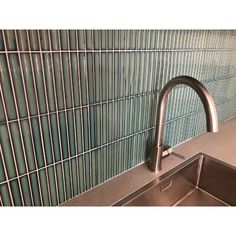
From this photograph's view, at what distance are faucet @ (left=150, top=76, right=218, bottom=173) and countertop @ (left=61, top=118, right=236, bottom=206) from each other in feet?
0.21

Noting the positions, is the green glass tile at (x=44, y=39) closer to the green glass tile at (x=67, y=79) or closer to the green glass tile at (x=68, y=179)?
the green glass tile at (x=67, y=79)

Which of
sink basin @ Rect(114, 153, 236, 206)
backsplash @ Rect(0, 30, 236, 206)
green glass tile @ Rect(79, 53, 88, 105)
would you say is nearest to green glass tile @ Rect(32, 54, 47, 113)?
backsplash @ Rect(0, 30, 236, 206)

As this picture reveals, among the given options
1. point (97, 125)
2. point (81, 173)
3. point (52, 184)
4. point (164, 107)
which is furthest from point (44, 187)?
point (164, 107)

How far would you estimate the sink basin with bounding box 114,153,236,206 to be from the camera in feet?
2.55

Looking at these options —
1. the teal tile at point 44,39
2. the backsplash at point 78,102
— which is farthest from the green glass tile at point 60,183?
the teal tile at point 44,39

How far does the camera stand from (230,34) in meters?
1.06

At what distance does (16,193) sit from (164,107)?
54 centimetres

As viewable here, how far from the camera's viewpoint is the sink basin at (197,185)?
0.78 meters

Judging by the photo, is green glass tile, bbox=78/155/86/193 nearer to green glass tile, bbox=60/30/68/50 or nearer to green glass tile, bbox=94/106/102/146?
green glass tile, bbox=94/106/102/146

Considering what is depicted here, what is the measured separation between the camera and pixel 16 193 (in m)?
0.54

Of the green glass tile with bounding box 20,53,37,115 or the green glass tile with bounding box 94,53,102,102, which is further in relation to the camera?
the green glass tile with bounding box 94,53,102,102

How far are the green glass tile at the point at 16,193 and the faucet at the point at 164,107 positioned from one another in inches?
19.4

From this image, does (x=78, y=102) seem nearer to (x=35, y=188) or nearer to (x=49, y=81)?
(x=49, y=81)

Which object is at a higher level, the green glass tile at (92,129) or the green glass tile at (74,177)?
the green glass tile at (92,129)
